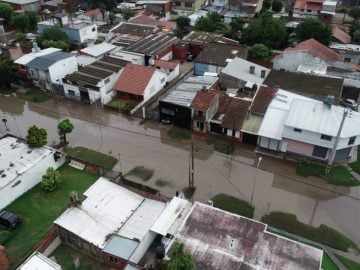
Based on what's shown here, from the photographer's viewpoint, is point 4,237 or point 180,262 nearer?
point 180,262

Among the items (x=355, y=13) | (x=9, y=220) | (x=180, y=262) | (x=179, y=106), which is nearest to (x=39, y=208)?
(x=9, y=220)

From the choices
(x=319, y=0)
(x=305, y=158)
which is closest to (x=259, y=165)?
(x=305, y=158)

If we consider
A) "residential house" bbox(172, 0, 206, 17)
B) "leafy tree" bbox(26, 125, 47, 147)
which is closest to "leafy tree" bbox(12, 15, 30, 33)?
"residential house" bbox(172, 0, 206, 17)

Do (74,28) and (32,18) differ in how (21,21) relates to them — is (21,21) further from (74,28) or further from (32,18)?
(74,28)

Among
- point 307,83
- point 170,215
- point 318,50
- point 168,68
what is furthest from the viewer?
point 318,50

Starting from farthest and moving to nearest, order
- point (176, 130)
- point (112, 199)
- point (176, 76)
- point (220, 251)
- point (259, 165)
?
1. point (176, 76)
2. point (176, 130)
3. point (259, 165)
4. point (112, 199)
5. point (220, 251)

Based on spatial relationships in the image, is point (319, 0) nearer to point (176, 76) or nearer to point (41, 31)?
point (176, 76)

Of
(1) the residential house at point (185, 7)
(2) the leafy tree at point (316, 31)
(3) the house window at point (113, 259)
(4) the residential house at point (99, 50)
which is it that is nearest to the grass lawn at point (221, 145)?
(3) the house window at point (113, 259)
